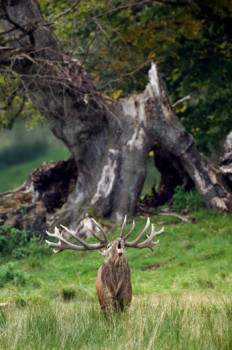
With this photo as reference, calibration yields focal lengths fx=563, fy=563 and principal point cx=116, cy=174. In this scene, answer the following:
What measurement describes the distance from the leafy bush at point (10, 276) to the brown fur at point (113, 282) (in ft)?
15.1

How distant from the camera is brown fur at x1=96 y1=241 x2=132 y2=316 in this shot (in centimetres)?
648

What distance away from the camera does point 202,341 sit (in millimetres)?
5410

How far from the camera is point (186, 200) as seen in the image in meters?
15.8

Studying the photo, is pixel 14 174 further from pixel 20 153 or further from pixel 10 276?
pixel 10 276

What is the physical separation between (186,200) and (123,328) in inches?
397

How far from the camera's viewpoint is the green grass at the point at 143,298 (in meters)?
5.60

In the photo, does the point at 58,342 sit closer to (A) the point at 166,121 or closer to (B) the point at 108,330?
(B) the point at 108,330

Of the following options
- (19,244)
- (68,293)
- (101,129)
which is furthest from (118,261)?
(101,129)

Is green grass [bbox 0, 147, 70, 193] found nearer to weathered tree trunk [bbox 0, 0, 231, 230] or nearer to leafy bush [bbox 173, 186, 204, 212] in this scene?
weathered tree trunk [bbox 0, 0, 231, 230]

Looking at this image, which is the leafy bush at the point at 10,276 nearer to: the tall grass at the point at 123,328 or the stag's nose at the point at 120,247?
the tall grass at the point at 123,328

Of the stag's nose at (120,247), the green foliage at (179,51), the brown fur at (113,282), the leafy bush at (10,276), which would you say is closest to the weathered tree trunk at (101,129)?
the green foliage at (179,51)

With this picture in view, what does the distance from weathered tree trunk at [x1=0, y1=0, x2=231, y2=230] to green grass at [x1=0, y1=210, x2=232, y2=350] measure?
963mm

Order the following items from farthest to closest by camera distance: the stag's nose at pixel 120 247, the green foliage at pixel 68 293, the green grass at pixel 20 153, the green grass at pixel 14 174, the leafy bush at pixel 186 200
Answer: the green grass at pixel 14 174 → the green grass at pixel 20 153 → the leafy bush at pixel 186 200 → the green foliage at pixel 68 293 → the stag's nose at pixel 120 247

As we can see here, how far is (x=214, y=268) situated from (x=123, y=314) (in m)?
5.17
